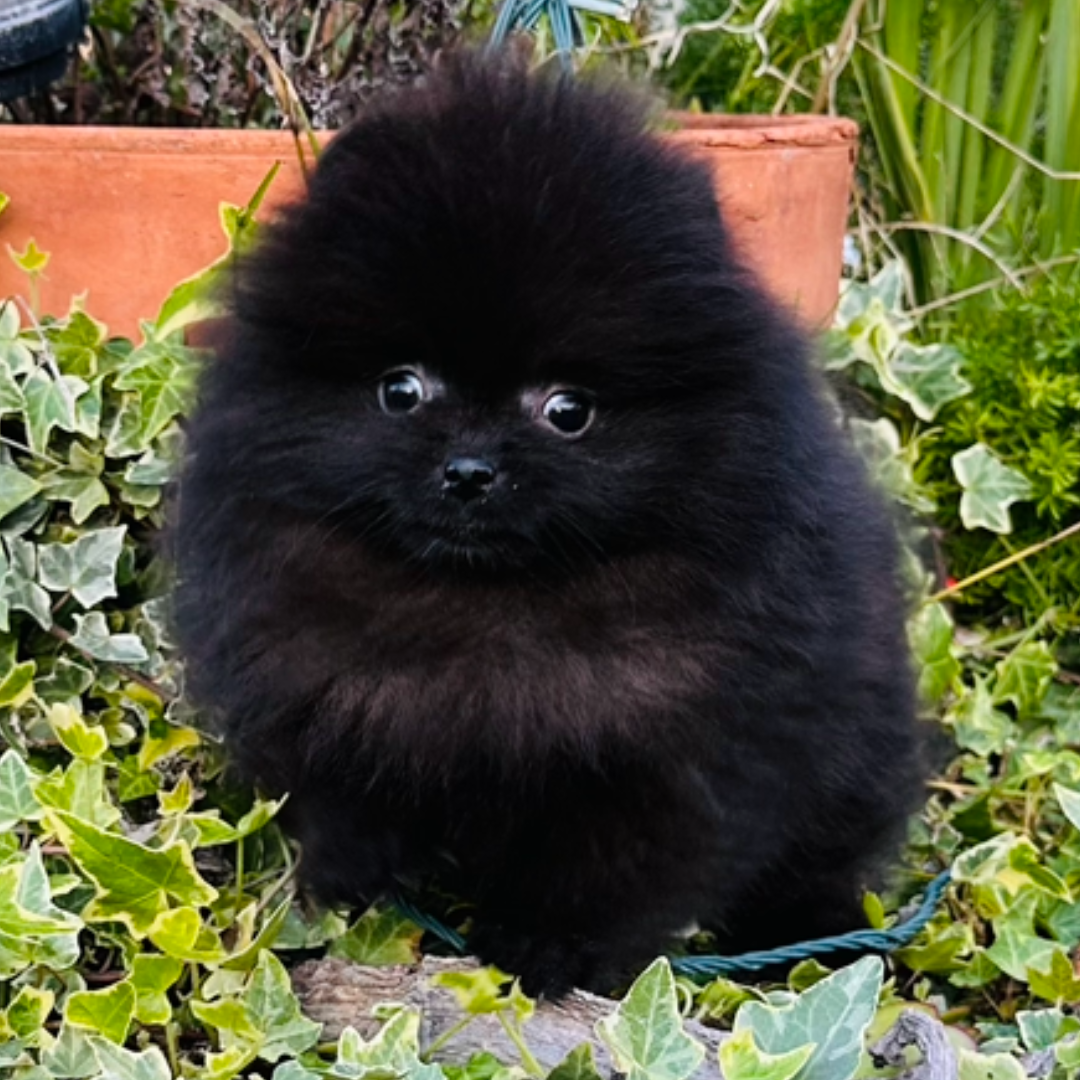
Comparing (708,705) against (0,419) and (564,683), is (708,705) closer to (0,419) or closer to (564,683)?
(564,683)

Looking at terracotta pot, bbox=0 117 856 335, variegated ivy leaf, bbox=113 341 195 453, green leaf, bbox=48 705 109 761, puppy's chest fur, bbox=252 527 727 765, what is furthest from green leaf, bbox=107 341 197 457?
puppy's chest fur, bbox=252 527 727 765

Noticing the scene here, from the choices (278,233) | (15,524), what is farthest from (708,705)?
(15,524)

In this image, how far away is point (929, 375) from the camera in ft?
6.40

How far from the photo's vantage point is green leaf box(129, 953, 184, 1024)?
110 cm

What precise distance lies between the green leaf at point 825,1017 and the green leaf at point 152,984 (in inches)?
15.7

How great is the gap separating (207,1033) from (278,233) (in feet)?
1.94

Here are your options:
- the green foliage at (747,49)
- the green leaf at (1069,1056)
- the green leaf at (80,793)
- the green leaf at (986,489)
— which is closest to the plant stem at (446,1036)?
the green leaf at (80,793)

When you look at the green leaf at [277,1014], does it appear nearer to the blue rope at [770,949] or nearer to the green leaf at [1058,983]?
the blue rope at [770,949]

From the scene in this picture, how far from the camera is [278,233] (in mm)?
1080

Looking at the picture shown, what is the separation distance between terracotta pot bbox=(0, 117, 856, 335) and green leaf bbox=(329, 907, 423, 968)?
29.3 inches

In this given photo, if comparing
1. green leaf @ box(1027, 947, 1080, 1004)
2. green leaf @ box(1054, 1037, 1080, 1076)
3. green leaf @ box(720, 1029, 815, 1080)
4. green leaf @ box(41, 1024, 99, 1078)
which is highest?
green leaf @ box(720, 1029, 815, 1080)

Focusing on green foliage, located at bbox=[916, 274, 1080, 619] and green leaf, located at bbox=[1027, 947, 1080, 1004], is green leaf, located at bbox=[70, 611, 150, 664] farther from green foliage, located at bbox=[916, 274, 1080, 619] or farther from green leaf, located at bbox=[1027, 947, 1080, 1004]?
green foliage, located at bbox=[916, 274, 1080, 619]

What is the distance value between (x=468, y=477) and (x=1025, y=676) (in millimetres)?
976

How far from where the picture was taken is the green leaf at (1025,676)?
1.75 meters
